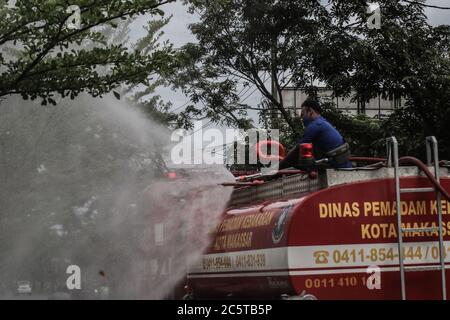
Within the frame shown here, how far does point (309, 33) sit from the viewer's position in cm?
2033

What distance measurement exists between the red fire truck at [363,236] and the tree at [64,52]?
15.8ft

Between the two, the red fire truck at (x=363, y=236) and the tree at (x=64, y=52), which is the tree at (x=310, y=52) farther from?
the red fire truck at (x=363, y=236)

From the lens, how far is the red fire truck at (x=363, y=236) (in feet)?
22.9

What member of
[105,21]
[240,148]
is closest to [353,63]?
[240,148]

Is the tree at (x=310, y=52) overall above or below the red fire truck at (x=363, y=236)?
above

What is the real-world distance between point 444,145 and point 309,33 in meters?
4.85

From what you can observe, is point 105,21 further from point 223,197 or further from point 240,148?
point 240,148

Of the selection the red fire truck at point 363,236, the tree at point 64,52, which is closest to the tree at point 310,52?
the tree at point 64,52

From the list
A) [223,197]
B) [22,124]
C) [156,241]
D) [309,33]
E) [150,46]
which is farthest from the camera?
[309,33]

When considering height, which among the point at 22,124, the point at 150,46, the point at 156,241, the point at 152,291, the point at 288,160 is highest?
the point at 150,46

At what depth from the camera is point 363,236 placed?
7.08 m

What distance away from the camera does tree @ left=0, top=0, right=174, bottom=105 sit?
10984mm

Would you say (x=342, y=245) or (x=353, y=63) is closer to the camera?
(x=342, y=245)

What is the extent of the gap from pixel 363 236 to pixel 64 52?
20.7 ft
